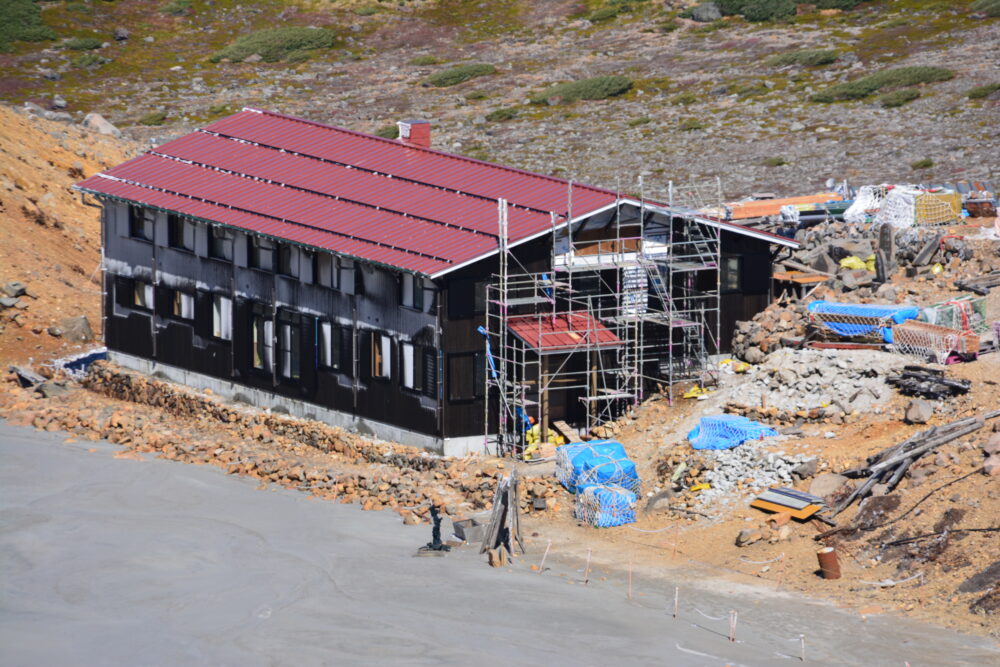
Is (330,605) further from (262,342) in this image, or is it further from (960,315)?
(960,315)

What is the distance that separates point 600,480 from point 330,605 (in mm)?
9337

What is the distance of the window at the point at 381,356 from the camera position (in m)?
45.7

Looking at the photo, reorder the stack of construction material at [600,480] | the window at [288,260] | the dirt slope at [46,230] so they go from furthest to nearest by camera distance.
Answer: the dirt slope at [46,230], the window at [288,260], the stack of construction material at [600,480]

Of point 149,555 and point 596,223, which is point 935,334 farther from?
point 149,555

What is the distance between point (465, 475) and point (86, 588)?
11.2m

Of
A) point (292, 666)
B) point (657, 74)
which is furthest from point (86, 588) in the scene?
point (657, 74)

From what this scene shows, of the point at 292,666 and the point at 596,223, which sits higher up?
the point at 596,223

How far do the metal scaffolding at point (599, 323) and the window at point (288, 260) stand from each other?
24.1 ft

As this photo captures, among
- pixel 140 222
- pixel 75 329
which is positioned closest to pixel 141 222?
pixel 140 222

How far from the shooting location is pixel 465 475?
42.8 m

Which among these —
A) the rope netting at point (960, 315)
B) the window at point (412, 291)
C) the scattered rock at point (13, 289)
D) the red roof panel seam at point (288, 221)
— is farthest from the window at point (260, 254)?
the rope netting at point (960, 315)

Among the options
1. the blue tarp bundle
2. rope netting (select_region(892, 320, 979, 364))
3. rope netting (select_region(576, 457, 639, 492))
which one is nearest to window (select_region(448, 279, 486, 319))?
rope netting (select_region(576, 457, 639, 492))

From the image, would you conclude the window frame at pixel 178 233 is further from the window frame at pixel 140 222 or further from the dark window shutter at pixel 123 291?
the dark window shutter at pixel 123 291

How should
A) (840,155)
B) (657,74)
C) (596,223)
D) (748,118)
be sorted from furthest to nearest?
(657,74), (748,118), (840,155), (596,223)
